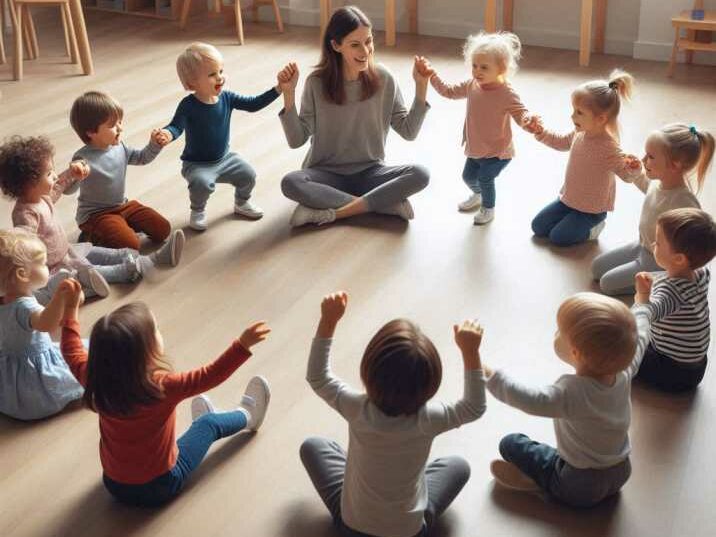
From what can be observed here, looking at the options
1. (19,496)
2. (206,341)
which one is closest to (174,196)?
(206,341)

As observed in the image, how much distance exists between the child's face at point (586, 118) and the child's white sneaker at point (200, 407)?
5.56 ft

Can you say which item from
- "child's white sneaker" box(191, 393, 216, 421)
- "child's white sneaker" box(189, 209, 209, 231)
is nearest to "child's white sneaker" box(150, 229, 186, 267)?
"child's white sneaker" box(189, 209, 209, 231)

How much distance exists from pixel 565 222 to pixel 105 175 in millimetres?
1696

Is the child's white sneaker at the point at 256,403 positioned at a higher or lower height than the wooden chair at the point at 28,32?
lower

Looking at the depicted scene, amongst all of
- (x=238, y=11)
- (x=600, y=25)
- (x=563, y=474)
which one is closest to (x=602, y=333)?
(x=563, y=474)

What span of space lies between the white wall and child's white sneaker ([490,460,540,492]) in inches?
160

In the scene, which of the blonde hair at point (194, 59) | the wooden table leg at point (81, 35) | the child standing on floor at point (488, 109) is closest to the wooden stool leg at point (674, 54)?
the child standing on floor at point (488, 109)

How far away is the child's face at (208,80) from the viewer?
362 cm

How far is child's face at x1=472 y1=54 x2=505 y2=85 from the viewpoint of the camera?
359 centimetres

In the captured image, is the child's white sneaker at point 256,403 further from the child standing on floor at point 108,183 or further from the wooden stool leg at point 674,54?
the wooden stool leg at point 674,54

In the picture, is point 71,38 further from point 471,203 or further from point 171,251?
point 471,203

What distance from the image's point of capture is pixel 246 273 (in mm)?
3408

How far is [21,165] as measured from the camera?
302cm

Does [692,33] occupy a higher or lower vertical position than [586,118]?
lower
